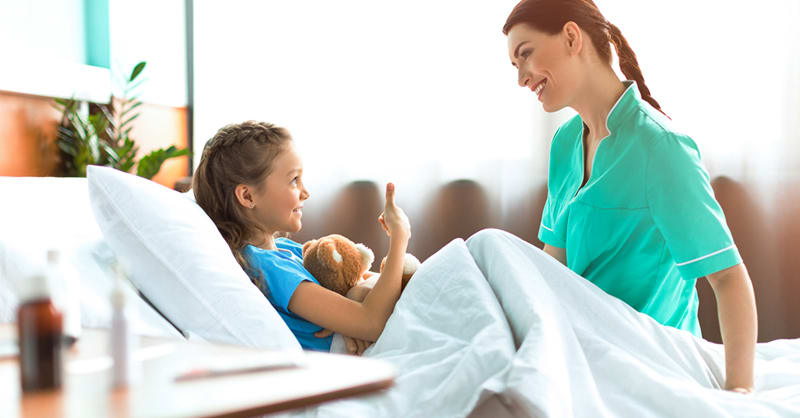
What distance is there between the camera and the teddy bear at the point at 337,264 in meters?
1.55

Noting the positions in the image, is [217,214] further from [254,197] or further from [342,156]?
[342,156]

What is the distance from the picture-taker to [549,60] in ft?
5.30

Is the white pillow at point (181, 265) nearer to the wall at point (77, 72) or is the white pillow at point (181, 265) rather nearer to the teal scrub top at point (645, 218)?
the teal scrub top at point (645, 218)

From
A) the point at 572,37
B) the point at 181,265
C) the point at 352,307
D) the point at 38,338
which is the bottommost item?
the point at 352,307

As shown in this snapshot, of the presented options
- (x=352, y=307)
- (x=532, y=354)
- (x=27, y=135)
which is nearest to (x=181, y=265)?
(x=352, y=307)

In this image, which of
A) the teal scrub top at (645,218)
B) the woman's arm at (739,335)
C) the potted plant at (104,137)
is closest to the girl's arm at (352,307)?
the teal scrub top at (645,218)

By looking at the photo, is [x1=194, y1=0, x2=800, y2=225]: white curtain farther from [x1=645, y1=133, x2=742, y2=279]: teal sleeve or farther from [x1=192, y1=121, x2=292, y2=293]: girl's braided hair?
[x1=192, y1=121, x2=292, y2=293]: girl's braided hair

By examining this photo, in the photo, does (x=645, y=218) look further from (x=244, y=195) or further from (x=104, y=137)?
(x=104, y=137)

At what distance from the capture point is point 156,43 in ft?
11.1

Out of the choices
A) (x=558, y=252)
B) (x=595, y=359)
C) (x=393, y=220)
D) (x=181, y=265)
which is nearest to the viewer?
(x=595, y=359)

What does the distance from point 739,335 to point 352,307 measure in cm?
71

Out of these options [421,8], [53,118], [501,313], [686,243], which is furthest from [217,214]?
[421,8]

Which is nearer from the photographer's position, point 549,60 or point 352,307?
point 352,307

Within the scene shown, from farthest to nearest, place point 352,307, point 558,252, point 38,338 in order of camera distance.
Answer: point 558,252 < point 352,307 < point 38,338
